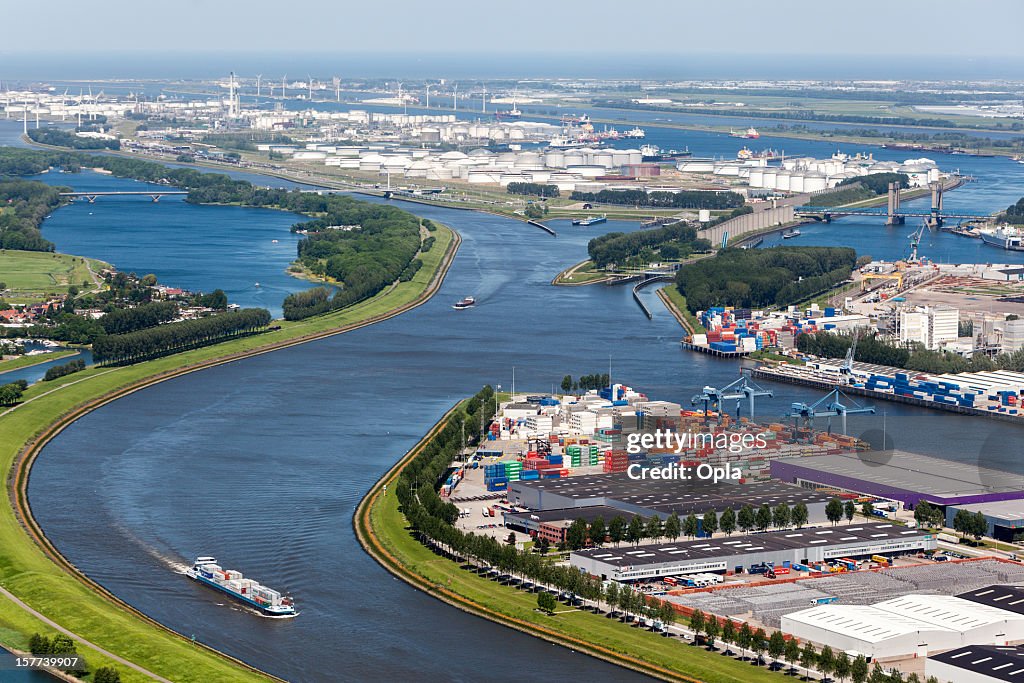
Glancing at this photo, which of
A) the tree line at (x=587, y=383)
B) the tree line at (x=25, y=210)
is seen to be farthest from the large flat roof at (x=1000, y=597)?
the tree line at (x=25, y=210)

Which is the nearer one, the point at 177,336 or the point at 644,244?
the point at 177,336

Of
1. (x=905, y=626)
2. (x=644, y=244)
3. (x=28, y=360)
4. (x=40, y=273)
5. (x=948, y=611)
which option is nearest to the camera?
(x=905, y=626)

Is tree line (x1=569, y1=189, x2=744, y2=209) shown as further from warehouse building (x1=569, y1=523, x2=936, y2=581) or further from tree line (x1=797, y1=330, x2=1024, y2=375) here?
warehouse building (x1=569, y1=523, x2=936, y2=581)

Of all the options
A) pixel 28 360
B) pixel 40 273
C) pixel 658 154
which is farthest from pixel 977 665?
pixel 658 154

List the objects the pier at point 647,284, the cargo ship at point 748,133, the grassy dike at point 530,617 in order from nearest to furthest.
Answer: the grassy dike at point 530,617
the pier at point 647,284
the cargo ship at point 748,133

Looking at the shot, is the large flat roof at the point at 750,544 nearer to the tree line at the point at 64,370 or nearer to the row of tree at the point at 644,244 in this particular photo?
the tree line at the point at 64,370

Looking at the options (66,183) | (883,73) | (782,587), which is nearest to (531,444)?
(782,587)

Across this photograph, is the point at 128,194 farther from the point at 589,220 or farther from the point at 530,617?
the point at 530,617
